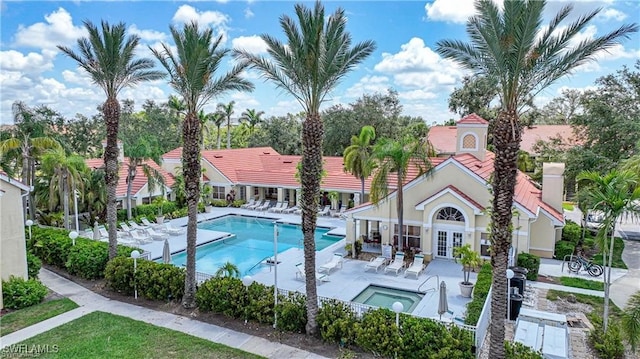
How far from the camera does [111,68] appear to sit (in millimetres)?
16578

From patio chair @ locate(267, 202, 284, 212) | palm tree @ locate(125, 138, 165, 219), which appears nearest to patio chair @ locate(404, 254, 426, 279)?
patio chair @ locate(267, 202, 284, 212)

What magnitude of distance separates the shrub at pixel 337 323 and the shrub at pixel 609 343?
678 cm

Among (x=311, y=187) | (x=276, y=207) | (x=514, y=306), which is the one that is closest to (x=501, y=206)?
(x=311, y=187)

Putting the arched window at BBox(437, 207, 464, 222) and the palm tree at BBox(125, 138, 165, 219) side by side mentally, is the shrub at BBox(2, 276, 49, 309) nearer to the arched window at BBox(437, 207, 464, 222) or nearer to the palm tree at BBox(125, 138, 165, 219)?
the palm tree at BBox(125, 138, 165, 219)

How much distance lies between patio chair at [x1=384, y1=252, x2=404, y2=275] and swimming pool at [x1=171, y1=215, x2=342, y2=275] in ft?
21.8

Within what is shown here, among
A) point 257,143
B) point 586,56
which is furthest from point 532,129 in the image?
point 586,56

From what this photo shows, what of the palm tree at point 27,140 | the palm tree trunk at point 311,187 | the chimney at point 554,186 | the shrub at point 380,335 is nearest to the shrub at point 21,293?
the palm tree trunk at point 311,187

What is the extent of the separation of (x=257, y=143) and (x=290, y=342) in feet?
161

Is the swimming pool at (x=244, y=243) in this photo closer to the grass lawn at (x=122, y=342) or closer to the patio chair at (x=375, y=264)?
the patio chair at (x=375, y=264)

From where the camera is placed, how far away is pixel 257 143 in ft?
195

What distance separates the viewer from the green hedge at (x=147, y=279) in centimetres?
1501

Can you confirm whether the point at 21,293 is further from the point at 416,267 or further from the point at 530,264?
the point at 530,264

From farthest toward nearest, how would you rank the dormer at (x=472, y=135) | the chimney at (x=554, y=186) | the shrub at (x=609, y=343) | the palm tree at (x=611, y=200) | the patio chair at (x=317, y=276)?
the dormer at (x=472, y=135), the chimney at (x=554, y=186), the patio chair at (x=317, y=276), the palm tree at (x=611, y=200), the shrub at (x=609, y=343)

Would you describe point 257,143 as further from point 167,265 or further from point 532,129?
point 167,265
